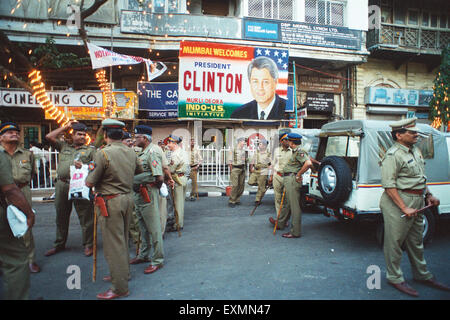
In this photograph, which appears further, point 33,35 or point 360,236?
point 33,35

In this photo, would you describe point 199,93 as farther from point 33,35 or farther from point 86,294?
point 86,294

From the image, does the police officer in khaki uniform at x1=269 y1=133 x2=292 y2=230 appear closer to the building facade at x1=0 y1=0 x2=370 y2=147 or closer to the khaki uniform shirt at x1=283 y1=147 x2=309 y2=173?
the khaki uniform shirt at x1=283 y1=147 x2=309 y2=173

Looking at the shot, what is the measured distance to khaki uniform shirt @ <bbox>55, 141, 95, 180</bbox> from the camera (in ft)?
14.7

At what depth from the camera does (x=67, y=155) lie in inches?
179

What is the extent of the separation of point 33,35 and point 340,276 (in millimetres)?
14094

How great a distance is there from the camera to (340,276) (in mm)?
3641

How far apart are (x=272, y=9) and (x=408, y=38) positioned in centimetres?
777

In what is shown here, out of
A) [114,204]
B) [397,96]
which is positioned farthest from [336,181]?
[397,96]

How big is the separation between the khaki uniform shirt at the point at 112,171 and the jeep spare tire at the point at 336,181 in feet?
10.5

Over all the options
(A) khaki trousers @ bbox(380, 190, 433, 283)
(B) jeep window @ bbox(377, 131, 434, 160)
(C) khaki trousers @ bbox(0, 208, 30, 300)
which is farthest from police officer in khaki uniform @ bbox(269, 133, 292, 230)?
(C) khaki trousers @ bbox(0, 208, 30, 300)

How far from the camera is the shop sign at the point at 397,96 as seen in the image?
15.1 meters

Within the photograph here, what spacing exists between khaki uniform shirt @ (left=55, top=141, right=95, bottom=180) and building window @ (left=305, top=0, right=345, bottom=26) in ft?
43.6
